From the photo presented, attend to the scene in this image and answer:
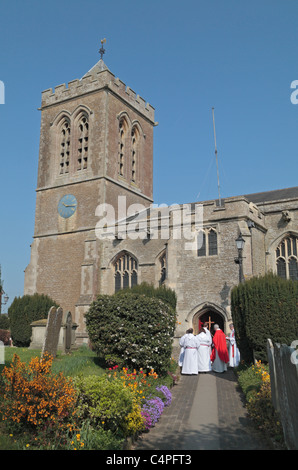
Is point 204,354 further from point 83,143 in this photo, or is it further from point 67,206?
point 83,143

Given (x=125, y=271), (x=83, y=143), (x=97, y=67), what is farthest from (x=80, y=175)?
(x=97, y=67)

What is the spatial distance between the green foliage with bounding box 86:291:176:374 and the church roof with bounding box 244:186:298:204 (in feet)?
46.3

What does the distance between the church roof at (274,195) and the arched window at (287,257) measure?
12.1 feet

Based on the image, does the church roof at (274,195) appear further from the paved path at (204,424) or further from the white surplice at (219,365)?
the paved path at (204,424)

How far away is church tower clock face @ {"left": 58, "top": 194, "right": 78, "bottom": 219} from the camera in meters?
29.0

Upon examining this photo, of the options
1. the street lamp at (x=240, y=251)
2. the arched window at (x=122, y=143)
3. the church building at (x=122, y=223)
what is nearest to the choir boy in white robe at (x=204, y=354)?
the street lamp at (x=240, y=251)

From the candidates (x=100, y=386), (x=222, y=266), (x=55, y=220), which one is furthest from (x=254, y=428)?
(x=55, y=220)

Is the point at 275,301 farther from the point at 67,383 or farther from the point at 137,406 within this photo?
the point at 67,383

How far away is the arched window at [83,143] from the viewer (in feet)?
98.2

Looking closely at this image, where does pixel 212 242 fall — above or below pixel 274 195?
below

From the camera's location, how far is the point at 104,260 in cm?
2591

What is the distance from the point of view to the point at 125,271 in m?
24.9

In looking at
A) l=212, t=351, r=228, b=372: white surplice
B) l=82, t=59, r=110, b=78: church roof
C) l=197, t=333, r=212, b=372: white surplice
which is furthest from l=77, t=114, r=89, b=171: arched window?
l=212, t=351, r=228, b=372: white surplice

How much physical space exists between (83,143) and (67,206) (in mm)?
4934
